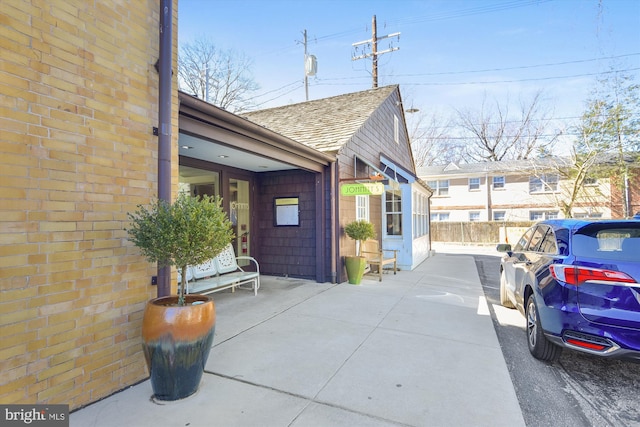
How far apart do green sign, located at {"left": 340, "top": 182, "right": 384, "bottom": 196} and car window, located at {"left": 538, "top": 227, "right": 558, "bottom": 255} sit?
3.25 meters

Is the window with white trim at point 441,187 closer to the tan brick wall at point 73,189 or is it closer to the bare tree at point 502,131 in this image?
the bare tree at point 502,131

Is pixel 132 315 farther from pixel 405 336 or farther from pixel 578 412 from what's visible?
pixel 578 412

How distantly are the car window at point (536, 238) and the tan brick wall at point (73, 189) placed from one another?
453cm

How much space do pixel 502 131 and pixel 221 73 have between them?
23653mm

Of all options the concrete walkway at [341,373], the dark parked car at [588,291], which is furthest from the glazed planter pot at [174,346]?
the dark parked car at [588,291]

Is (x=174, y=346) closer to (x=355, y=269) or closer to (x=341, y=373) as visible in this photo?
(x=341, y=373)

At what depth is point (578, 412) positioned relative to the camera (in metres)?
2.53

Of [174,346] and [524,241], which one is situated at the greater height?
[524,241]

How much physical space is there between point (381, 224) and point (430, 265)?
7.49ft

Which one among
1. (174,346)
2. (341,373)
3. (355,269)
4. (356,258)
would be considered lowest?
(341,373)

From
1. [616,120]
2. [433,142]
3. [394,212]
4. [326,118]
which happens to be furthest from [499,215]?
[326,118]

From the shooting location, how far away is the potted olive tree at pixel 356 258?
740cm

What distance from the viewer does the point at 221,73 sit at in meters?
21.0

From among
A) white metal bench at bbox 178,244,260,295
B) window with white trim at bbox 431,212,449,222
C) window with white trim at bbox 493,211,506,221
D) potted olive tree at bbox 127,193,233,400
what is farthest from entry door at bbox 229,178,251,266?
window with white trim at bbox 493,211,506,221
